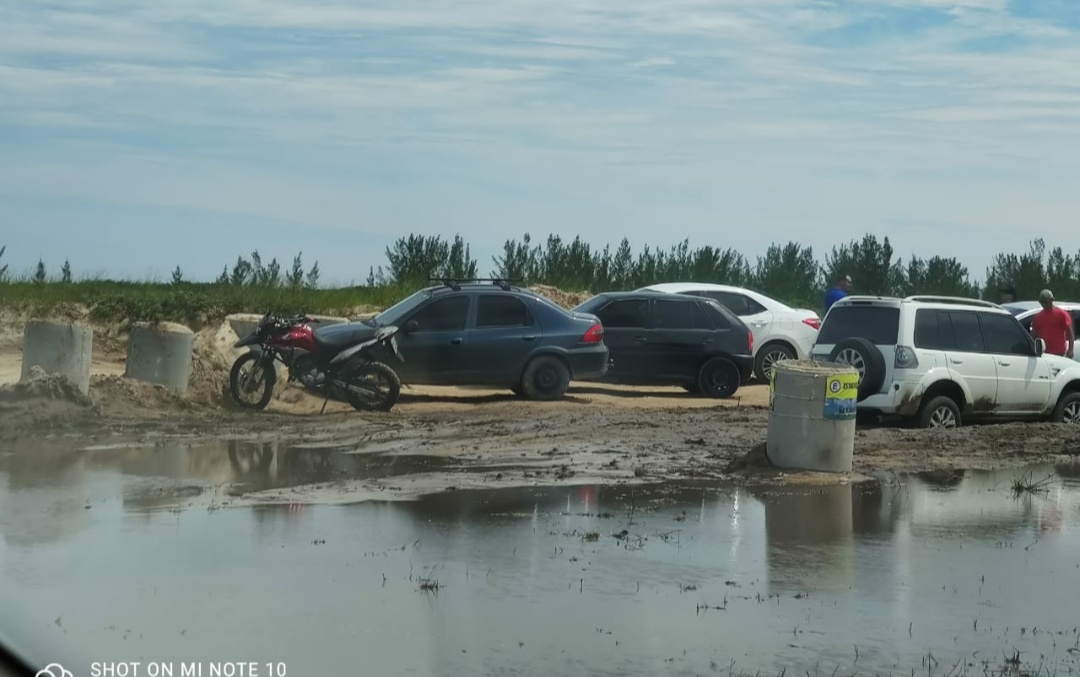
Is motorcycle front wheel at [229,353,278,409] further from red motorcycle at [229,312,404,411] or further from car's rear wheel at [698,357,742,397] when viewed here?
car's rear wheel at [698,357,742,397]

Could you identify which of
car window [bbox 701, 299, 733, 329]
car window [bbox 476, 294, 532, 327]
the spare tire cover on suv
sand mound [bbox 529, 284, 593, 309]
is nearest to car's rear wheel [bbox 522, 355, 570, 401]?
car window [bbox 476, 294, 532, 327]

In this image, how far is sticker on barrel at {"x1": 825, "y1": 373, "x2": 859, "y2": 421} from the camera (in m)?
13.2

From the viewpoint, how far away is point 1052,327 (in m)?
21.0

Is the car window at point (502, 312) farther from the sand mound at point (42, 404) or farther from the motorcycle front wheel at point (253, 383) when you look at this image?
the sand mound at point (42, 404)

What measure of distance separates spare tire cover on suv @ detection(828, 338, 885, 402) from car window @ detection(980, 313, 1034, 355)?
179 centimetres

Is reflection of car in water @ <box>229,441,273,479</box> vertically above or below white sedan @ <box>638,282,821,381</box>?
below

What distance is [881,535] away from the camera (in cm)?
1074

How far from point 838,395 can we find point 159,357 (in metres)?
9.32

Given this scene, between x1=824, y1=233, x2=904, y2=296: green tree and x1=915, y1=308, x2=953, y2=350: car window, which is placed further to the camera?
x1=824, y1=233, x2=904, y2=296: green tree

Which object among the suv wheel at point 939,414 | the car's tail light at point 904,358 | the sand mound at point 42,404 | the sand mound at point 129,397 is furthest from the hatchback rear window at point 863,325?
the sand mound at point 42,404

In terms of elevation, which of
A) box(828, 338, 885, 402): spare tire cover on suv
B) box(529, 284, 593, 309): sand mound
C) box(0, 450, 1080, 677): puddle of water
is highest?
box(529, 284, 593, 309): sand mound

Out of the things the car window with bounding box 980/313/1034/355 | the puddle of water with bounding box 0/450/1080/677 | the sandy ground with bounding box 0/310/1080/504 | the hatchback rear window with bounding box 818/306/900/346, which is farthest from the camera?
the car window with bounding box 980/313/1034/355

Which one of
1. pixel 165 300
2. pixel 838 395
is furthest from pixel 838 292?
pixel 165 300

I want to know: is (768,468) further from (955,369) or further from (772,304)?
(772,304)
